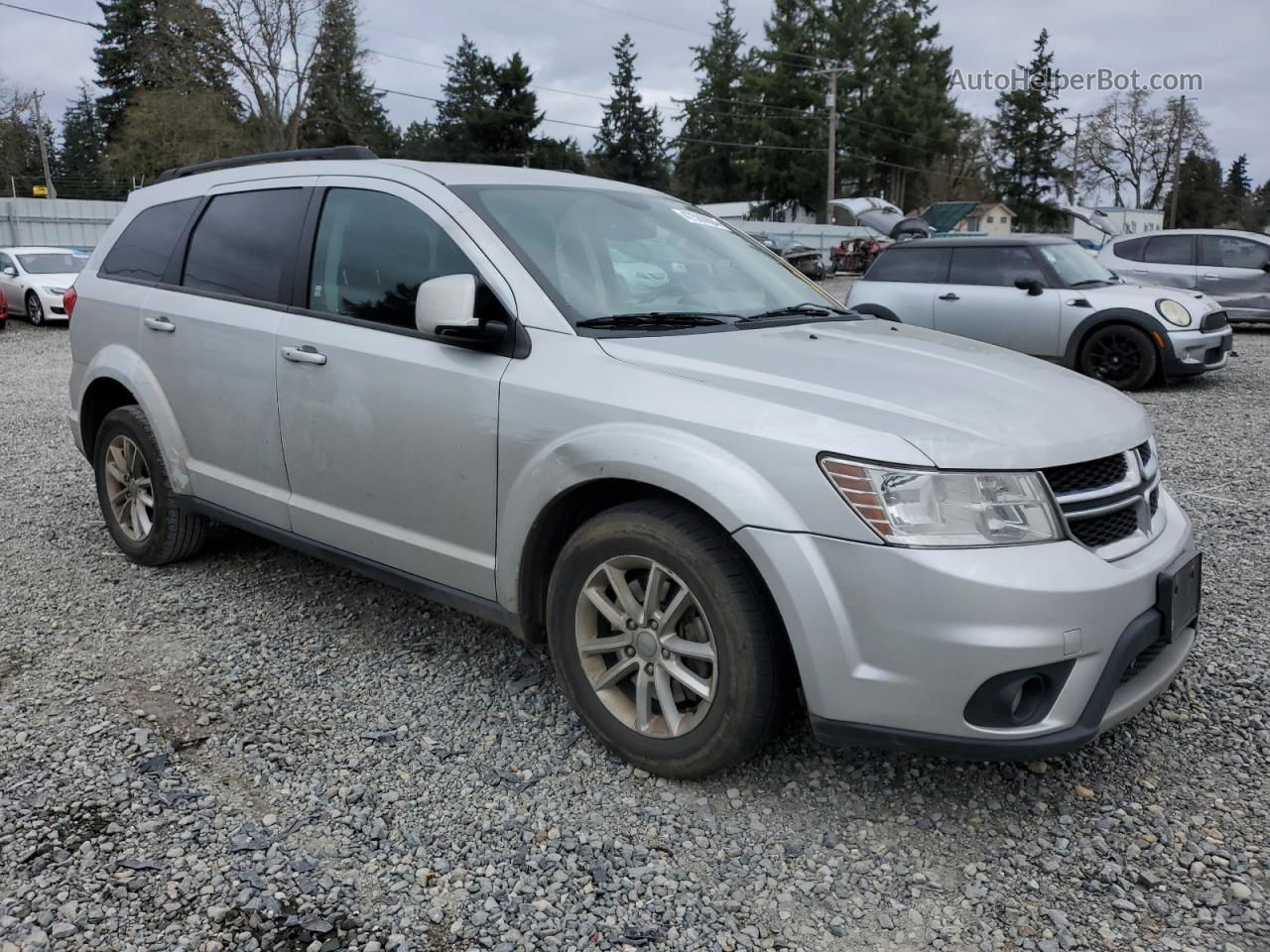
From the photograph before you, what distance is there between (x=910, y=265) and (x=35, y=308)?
1525 centimetres

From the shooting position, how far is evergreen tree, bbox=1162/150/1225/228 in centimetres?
8375

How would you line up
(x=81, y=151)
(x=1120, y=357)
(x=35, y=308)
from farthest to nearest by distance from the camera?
(x=81, y=151) → (x=35, y=308) → (x=1120, y=357)

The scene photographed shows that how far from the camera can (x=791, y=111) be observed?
65.5 metres

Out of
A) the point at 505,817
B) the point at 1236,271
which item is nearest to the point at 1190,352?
the point at 1236,271

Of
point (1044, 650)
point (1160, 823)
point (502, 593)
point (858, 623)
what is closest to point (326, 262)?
point (502, 593)

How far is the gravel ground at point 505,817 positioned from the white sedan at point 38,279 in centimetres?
1634

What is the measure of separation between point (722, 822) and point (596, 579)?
0.75 m

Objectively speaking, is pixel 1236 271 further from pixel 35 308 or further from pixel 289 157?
pixel 35 308

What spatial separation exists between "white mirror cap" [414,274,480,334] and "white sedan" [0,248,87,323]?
17.3m

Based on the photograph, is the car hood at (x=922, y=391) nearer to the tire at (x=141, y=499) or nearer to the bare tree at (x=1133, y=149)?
the tire at (x=141, y=499)

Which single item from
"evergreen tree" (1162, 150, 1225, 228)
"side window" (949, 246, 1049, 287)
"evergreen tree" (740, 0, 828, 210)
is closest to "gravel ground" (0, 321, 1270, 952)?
"side window" (949, 246, 1049, 287)

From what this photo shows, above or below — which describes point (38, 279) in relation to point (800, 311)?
above

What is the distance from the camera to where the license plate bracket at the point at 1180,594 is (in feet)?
8.81

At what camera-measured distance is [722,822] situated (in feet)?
9.30
